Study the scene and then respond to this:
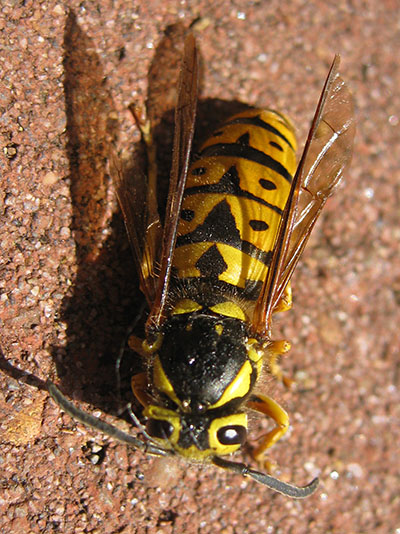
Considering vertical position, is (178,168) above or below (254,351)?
above

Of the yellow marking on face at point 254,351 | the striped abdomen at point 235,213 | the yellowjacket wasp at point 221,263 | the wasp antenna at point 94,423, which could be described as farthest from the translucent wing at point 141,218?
the wasp antenna at point 94,423

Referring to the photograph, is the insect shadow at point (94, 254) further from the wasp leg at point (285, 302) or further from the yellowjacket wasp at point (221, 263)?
the wasp leg at point (285, 302)

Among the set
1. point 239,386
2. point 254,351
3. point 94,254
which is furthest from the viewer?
point 94,254

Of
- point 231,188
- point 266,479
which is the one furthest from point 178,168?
point 266,479

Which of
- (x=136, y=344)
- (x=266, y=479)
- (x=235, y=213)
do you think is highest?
(x=235, y=213)

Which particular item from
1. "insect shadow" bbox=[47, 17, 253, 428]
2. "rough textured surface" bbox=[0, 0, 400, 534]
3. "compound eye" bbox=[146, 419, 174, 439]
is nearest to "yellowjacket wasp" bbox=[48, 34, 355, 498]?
"compound eye" bbox=[146, 419, 174, 439]

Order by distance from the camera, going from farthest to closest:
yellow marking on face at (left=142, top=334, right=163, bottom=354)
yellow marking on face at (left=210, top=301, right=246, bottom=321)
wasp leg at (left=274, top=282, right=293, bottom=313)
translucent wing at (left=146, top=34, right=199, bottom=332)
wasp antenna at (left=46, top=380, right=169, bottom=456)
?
1. wasp leg at (left=274, top=282, right=293, bottom=313)
2. yellow marking on face at (left=210, top=301, right=246, bottom=321)
3. yellow marking on face at (left=142, top=334, right=163, bottom=354)
4. translucent wing at (left=146, top=34, right=199, bottom=332)
5. wasp antenna at (left=46, top=380, right=169, bottom=456)

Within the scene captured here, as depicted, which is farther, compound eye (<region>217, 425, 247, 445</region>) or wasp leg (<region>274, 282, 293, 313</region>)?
wasp leg (<region>274, 282, 293, 313</region>)

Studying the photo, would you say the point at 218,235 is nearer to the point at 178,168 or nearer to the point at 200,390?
the point at 178,168

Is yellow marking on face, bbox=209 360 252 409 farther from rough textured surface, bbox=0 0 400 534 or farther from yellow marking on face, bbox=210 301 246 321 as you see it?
rough textured surface, bbox=0 0 400 534
